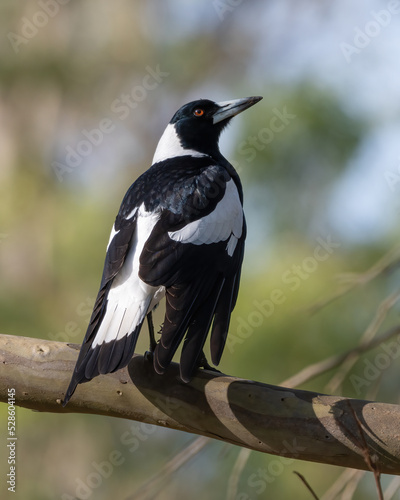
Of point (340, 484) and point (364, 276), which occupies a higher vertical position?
point (364, 276)

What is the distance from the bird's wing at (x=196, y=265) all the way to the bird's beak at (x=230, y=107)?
71 centimetres

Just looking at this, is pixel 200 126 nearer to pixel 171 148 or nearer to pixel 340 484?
pixel 171 148

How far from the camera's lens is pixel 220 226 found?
261 cm

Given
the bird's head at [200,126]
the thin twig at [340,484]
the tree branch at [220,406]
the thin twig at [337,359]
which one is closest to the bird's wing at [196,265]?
the tree branch at [220,406]

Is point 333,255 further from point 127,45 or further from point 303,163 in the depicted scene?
point 127,45

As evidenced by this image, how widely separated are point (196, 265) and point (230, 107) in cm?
127

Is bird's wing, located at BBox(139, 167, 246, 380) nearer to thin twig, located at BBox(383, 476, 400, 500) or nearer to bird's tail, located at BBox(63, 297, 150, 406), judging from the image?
bird's tail, located at BBox(63, 297, 150, 406)

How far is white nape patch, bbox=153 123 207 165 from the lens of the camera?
3.30 metres

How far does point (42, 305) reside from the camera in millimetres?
5195

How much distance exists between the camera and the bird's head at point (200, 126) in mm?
3371

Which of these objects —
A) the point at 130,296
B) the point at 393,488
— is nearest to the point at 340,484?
the point at 393,488

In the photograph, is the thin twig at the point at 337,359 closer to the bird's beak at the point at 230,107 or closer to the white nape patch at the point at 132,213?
the white nape patch at the point at 132,213

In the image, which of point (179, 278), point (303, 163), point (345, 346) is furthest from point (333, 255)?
point (179, 278)

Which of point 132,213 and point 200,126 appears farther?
point 200,126
